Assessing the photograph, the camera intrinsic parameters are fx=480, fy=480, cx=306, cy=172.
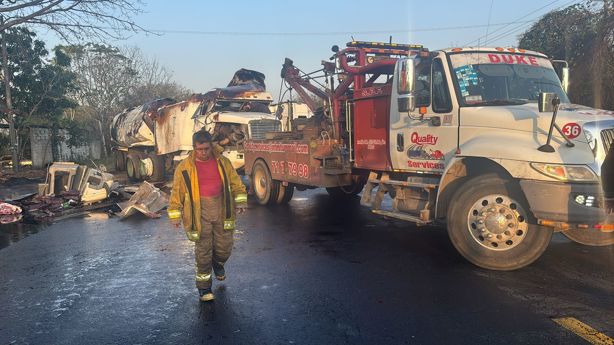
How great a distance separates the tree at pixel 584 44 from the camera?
13391 millimetres

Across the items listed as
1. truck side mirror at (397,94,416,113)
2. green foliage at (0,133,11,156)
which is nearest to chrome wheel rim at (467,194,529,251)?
truck side mirror at (397,94,416,113)

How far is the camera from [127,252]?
269 inches

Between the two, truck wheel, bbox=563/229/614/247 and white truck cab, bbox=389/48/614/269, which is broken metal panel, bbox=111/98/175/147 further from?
truck wheel, bbox=563/229/614/247

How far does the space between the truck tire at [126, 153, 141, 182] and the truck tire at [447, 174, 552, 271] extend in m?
15.4

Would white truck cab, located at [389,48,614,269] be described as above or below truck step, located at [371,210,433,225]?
above

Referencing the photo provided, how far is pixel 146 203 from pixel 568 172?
27.1 ft

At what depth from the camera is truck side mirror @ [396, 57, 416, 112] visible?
591cm

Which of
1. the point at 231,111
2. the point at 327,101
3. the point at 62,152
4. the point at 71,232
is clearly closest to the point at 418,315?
the point at 327,101

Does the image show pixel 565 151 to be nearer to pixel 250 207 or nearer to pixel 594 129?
pixel 594 129

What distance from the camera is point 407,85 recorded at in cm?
595

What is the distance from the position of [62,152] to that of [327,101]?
21.3 m

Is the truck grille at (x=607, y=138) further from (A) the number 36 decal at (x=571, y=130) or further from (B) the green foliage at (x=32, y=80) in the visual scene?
(B) the green foliage at (x=32, y=80)

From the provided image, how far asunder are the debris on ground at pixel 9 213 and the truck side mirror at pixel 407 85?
8082mm

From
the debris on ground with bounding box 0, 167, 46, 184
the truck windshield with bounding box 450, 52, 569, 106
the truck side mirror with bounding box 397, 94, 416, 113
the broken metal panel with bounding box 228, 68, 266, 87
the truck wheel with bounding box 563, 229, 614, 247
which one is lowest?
the truck wheel with bounding box 563, 229, 614, 247
